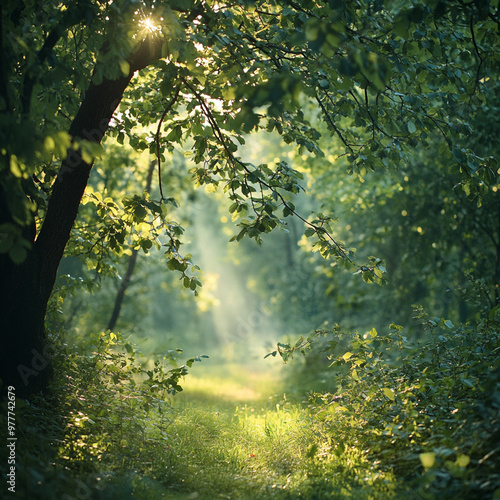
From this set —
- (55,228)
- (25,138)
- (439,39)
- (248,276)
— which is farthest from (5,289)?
(248,276)

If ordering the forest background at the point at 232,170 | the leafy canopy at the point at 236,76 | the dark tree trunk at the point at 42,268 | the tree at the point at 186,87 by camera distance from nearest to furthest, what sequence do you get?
the leafy canopy at the point at 236,76, the forest background at the point at 232,170, the tree at the point at 186,87, the dark tree trunk at the point at 42,268

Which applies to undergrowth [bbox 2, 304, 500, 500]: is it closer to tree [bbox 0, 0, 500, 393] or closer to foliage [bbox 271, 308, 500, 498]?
foliage [bbox 271, 308, 500, 498]

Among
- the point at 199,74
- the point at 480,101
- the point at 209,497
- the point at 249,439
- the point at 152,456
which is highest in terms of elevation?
the point at 480,101

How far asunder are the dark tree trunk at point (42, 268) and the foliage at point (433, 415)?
2.98 meters

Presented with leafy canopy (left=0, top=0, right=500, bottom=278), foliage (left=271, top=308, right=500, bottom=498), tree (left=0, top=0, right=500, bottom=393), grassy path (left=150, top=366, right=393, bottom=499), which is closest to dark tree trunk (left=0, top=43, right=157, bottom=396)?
tree (left=0, top=0, right=500, bottom=393)

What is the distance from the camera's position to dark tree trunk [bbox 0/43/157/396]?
201 inches

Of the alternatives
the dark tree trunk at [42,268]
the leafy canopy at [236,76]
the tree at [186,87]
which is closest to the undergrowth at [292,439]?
the dark tree trunk at [42,268]

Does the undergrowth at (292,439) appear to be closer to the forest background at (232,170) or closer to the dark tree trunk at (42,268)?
the forest background at (232,170)

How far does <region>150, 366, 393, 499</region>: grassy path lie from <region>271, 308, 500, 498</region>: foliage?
0.76ft

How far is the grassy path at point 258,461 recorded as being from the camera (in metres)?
4.41

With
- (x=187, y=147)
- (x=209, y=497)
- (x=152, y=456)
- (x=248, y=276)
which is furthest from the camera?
(x=248, y=276)

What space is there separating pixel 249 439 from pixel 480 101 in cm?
544

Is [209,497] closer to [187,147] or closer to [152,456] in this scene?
[152,456]

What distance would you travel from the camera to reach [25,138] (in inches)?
128
